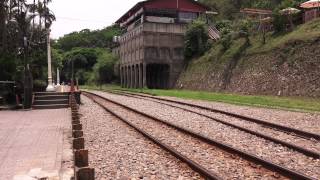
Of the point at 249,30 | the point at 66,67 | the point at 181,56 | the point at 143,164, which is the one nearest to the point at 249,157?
the point at 143,164

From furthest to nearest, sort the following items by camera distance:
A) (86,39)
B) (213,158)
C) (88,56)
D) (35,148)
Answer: (86,39) < (88,56) < (35,148) < (213,158)

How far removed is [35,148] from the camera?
37.6 ft

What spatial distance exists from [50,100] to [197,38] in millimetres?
32828

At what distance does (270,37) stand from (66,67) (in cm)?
8300

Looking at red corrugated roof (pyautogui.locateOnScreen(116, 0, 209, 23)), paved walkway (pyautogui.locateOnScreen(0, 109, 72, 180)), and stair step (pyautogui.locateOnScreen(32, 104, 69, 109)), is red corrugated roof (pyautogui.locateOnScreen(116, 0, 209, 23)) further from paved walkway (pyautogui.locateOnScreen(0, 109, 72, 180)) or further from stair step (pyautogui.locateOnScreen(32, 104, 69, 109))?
paved walkway (pyautogui.locateOnScreen(0, 109, 72, 180))

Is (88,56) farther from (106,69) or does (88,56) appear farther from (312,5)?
(312,5)

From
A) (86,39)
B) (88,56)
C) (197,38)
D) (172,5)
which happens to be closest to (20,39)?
(197,38)

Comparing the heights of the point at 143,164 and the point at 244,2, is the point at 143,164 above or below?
below

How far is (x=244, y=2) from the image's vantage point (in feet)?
255

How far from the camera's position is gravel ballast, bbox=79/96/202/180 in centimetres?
870

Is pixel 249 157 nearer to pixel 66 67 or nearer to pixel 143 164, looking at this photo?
pixel 143 164

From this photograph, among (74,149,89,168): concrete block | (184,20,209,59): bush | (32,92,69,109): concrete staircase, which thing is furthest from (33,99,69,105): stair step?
(184,20,209,59): bush

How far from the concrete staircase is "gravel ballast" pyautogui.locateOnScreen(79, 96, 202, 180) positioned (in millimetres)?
9842

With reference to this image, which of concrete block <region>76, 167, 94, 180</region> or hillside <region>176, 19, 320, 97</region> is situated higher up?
hillside <region>176, 19, 320, 97</region>
